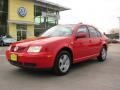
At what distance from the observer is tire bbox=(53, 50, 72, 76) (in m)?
6.03

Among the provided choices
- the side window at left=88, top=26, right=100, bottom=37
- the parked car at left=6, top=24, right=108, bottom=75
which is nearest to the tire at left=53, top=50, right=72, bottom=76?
the parked car at left=6, top=24, right=108, bottom=75

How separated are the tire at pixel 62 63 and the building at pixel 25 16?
2715 cm

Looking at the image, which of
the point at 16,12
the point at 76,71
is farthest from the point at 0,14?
the point at 76,71

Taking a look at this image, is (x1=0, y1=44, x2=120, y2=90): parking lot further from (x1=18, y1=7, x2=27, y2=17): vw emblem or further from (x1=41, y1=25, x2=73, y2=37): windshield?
(x1=18, y1=7, x2=27, y2=17): vw emblem

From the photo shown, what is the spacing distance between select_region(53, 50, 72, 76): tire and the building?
89.1 feet

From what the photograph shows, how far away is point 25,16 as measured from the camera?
3481 cm

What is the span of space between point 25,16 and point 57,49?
29.7 m

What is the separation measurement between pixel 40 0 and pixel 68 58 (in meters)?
31.9

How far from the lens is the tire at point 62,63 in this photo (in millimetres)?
6031

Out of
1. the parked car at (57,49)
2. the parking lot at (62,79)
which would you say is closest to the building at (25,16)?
the parked car at (57,49)

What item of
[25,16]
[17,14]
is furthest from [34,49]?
[25,16]

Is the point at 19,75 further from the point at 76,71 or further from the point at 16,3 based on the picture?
the point at 16,3

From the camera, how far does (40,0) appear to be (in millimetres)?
37188

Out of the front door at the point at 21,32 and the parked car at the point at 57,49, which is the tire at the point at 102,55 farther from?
the front door at the point at 21,32
